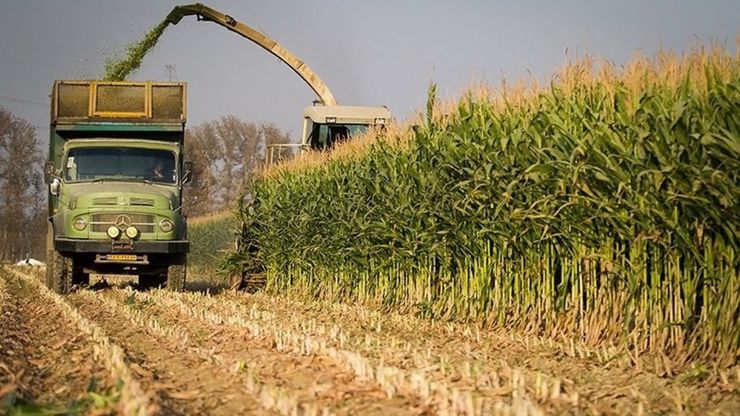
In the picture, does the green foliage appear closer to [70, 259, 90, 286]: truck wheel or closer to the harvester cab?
the harvester cab

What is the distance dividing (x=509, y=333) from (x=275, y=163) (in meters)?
10.7

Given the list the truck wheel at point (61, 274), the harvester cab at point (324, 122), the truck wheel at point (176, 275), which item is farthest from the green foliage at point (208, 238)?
the truck wheel at point (61, 274)

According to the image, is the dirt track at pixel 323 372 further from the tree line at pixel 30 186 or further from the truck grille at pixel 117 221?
the tree line at pixel 30 186

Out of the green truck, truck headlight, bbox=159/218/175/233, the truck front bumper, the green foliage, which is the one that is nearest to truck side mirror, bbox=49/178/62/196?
the green truck

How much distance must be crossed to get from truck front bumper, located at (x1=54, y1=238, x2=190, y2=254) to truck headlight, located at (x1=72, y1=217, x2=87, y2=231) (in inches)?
8.8

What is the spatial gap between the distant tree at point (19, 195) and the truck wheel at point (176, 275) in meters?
51.2

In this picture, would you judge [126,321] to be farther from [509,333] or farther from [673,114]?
[673,114]

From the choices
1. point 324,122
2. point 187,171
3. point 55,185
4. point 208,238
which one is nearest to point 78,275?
point 55,185

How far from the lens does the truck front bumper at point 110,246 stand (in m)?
15.6

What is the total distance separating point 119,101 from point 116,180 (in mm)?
1532

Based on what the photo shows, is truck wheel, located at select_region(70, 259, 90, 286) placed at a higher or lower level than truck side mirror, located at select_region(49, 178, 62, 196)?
lower

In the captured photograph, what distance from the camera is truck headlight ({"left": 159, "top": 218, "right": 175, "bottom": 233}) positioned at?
629 inches

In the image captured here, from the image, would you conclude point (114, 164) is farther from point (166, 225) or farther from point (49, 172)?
point (166, 225)

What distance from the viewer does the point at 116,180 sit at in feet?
53.8
